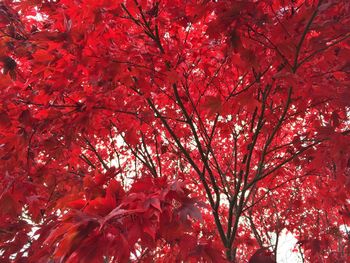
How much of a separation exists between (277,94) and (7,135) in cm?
264

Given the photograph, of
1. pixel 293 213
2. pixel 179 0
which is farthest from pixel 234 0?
pixel 293 213

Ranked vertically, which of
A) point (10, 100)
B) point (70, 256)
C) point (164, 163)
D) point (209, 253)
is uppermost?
point (164, 163)

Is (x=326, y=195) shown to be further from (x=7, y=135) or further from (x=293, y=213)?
(x=7, y=135)

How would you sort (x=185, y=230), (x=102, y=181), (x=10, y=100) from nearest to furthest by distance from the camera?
(x=185, y=230) < (x=102, y=181) < (x=10, y=100)

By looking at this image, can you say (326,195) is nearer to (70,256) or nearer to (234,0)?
(234,0)

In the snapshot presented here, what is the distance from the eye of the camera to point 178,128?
15.2 ft

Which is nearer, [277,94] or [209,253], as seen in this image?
[209,253]

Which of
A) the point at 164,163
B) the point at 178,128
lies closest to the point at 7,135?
the point at 178,128

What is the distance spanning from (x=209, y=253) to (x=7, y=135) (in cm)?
173

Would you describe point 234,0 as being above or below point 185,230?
above

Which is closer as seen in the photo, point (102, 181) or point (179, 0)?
point (102, 181)

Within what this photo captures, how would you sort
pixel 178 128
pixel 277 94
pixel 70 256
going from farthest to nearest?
pixel 178 128 < pixel 277 94 < pixel 70 256

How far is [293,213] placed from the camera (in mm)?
6180

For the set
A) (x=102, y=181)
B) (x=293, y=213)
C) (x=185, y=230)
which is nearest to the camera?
(x=185, y=230)
